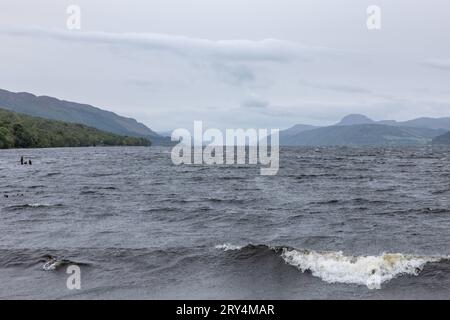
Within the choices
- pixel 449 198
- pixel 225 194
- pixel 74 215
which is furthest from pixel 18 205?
pixel 449 198

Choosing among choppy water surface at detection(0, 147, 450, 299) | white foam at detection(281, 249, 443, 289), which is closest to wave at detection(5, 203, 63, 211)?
choppy water surface at detection(0, 147, 450, 299)

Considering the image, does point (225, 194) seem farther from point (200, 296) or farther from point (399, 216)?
point (200, 296)

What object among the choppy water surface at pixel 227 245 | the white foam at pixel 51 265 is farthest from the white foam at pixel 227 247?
the white foam at pixel 51 265

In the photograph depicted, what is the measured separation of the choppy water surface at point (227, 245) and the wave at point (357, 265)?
4 centimetres

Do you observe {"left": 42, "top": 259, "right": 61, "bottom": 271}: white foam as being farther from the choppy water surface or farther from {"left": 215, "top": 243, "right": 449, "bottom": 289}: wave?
{"left": 215, "top": 243, "right": 449, "bottom": 289}: wave

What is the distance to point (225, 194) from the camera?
5162cm

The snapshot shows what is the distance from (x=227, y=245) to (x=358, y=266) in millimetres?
7139

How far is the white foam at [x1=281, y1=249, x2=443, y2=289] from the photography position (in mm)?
20750

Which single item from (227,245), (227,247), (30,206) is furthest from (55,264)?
(30,206)

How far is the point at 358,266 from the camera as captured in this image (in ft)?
72.0

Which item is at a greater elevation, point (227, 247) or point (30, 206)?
point (227, 247)

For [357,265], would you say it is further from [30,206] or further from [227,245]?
[30,206]

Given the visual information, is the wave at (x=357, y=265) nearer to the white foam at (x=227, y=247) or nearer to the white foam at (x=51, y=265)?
the white foam at (x=227, y=247)

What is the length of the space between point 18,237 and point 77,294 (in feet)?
40.3
